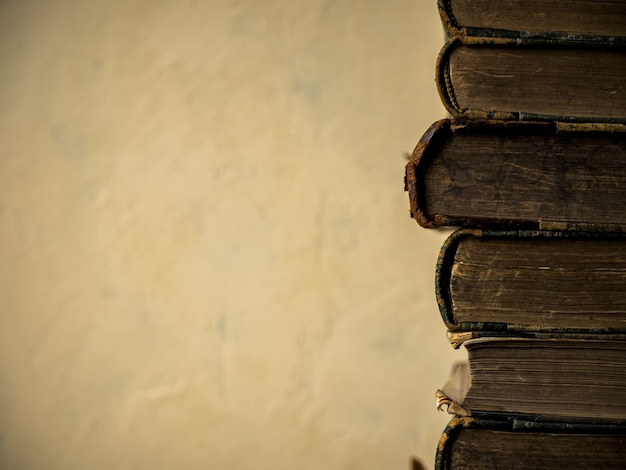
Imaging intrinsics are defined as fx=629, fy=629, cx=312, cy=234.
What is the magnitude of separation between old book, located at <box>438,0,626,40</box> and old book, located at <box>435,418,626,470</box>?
14.6 inches

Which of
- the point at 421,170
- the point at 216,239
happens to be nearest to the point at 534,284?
the point at 421,170

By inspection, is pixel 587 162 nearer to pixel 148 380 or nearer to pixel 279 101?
pixel 279 101

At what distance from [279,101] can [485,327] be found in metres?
0.55

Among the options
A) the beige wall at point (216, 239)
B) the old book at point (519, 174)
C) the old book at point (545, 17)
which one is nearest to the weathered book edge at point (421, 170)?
the old book at point (519, 174)

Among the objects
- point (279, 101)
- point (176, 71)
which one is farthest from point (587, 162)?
point (176, 71)

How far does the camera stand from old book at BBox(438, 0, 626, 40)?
603 mm

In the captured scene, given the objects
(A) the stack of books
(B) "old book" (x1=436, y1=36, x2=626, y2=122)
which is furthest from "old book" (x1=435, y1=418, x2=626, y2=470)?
(B) "old book" (x1=436, y1=36, x2=626, y2=122)

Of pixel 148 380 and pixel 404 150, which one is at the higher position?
pixel 404 150

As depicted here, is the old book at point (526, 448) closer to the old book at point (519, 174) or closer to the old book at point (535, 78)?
the old book at point (519, 174)

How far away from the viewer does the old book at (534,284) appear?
583 mm

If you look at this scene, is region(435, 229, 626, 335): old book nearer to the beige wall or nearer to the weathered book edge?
the weathered book edge

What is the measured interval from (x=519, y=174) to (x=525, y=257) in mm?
78

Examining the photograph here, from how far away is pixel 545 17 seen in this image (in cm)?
61

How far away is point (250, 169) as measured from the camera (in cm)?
98
